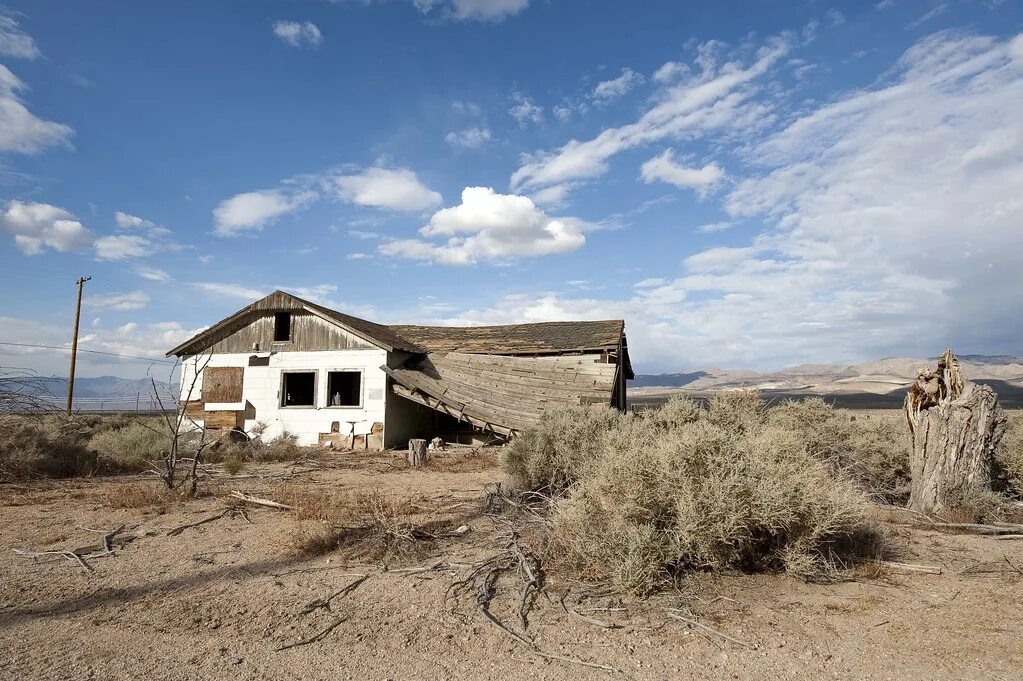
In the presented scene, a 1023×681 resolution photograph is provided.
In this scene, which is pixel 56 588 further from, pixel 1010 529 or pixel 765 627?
pixel 1010 529

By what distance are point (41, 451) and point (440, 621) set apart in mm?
11234

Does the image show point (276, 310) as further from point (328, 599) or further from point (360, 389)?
point (328, 599)

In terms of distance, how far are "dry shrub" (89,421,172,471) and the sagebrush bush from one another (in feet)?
37.9

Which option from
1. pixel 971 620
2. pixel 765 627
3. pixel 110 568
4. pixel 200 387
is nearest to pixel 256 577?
pixel 110 568

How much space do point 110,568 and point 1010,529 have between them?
32.9 feet

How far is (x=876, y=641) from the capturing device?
400 cm

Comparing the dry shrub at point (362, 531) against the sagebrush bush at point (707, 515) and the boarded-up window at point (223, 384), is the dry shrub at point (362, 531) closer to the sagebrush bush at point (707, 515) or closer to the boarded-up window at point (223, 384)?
the sagebrush bush at point (707, 515)

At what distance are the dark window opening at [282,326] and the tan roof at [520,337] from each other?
4.87 m

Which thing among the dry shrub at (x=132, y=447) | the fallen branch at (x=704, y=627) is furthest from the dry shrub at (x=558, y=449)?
the dry shrub at (x=132, y=447)

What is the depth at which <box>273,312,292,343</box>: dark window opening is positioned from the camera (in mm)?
18734

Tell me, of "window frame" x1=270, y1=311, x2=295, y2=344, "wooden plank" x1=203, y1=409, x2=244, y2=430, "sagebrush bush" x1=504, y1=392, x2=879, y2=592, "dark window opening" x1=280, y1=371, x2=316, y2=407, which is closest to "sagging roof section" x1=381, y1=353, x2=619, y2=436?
"window frame" x1=270, y1=311, x2=295, y2=344

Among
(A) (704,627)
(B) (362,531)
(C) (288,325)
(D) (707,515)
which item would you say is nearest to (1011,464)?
(D) (707,515)

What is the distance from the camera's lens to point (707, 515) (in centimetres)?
502

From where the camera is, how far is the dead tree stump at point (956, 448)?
7781 millimetres
